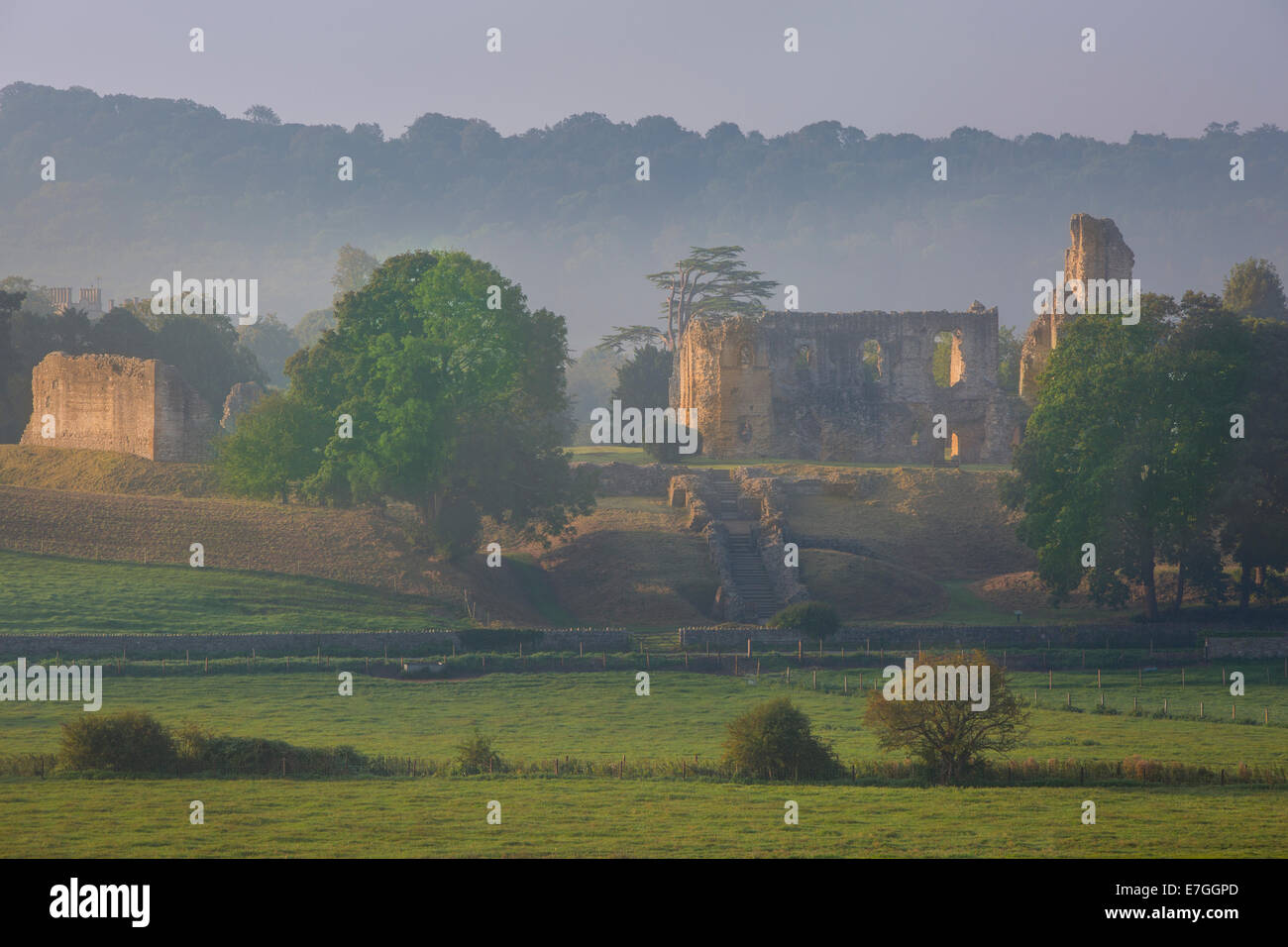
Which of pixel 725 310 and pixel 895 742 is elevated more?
pixel 725 310

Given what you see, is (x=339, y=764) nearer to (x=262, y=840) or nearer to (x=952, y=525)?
(x=262, y=840)

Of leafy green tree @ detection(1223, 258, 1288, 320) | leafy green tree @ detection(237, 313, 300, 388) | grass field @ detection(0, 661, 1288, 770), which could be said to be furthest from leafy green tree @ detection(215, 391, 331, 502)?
leafy green tree @ detection(237, 313, 300, 388)

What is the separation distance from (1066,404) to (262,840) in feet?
117

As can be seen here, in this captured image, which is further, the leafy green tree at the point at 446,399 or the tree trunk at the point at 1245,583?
the leafy green tree at the point at 446,399

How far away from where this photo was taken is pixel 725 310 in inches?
4653

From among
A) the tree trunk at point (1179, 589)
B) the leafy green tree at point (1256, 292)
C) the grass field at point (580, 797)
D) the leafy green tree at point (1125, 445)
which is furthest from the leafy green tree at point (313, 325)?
the grass field at point (580, 797)

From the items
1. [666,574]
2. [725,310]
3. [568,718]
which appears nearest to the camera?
[568,718]

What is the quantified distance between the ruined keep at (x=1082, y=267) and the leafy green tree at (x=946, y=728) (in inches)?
1835

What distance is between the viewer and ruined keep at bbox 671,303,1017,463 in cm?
7388

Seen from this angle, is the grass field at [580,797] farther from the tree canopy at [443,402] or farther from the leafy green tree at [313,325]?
the leafy green tree at [313,325]

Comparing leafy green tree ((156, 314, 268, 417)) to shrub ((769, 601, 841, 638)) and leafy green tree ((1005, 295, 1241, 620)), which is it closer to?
shrub ((769, 601, 841, 638))

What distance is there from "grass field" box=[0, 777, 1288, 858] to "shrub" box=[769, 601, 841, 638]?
55.5 feet

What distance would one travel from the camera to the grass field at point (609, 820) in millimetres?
23688
